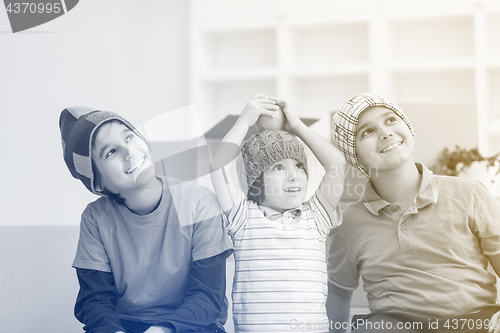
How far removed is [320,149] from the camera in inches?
29.7

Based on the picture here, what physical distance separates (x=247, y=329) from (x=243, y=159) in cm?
26

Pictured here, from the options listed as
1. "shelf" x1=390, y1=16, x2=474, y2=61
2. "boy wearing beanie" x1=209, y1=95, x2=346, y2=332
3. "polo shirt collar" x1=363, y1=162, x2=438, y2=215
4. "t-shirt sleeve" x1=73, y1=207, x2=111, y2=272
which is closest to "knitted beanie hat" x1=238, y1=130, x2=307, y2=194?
"boy wearing beanie" x1=209, y1=95, x2=346, y2=332

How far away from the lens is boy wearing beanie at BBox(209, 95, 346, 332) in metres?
0.72

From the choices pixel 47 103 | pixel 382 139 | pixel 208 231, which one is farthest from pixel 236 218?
pixel 47 103

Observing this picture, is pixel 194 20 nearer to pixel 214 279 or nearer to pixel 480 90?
pixel 480 90

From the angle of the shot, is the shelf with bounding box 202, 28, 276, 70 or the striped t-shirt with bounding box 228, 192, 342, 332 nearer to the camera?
the striped t-shirt with bounding box 228, 192, 342, 332

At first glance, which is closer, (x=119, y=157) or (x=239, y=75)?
(x=119, y=157)

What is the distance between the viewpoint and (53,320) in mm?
777

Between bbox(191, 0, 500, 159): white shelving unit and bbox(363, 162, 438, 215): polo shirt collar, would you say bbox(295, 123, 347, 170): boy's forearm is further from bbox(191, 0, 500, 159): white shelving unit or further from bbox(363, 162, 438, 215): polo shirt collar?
bbox(191, 0, 500, 159): white shelving unit

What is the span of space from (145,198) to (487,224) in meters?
0.52

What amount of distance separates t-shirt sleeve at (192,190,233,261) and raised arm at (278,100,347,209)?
0.17 meters

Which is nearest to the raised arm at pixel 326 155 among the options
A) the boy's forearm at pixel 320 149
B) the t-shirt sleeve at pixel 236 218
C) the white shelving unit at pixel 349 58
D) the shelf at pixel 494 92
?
the boy's forearm at pixel 320 149

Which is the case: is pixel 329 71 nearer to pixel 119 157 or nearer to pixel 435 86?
pixel 435 86

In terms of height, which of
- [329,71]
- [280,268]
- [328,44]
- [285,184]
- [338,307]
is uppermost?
[328,44]
